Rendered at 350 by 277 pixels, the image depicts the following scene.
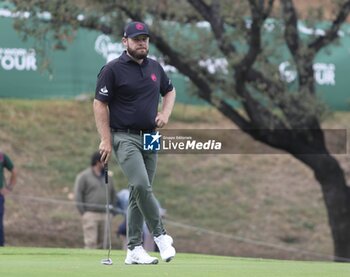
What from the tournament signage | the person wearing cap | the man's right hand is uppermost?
the man's right hand

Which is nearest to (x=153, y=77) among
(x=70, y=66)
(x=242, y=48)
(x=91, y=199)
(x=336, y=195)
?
(x=91, y=199)

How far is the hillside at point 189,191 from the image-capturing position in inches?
886

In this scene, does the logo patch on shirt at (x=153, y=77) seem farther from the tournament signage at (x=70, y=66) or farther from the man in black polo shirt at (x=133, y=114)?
the tournament signage at (x=70, y=66)

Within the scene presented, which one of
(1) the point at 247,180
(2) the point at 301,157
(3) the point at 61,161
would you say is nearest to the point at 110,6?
(2) the point at 301,157

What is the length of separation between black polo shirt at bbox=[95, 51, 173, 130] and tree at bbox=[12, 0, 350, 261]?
7390 millimetres

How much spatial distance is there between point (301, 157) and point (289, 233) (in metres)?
4.10

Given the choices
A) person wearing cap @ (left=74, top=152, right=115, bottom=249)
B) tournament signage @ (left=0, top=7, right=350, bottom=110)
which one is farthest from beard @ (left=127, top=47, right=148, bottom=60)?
person wearing cap @ (left=74, top=152, right=115, bottom=249)

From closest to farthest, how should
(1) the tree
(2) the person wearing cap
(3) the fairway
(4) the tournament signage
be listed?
1. (3) the fairway
2. (1) the tree
3. (2) the person wearing cap
4. (4) the tournament signage

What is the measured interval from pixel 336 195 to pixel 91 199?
4.49 m

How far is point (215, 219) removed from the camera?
23875mm

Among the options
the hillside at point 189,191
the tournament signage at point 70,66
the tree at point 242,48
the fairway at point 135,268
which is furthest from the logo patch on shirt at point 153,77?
the hillside at point 189,191

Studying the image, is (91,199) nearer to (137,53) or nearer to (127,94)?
(127,94)

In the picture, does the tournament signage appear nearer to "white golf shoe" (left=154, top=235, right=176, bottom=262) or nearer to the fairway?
the fairway

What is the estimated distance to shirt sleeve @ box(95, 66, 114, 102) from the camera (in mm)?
10438
